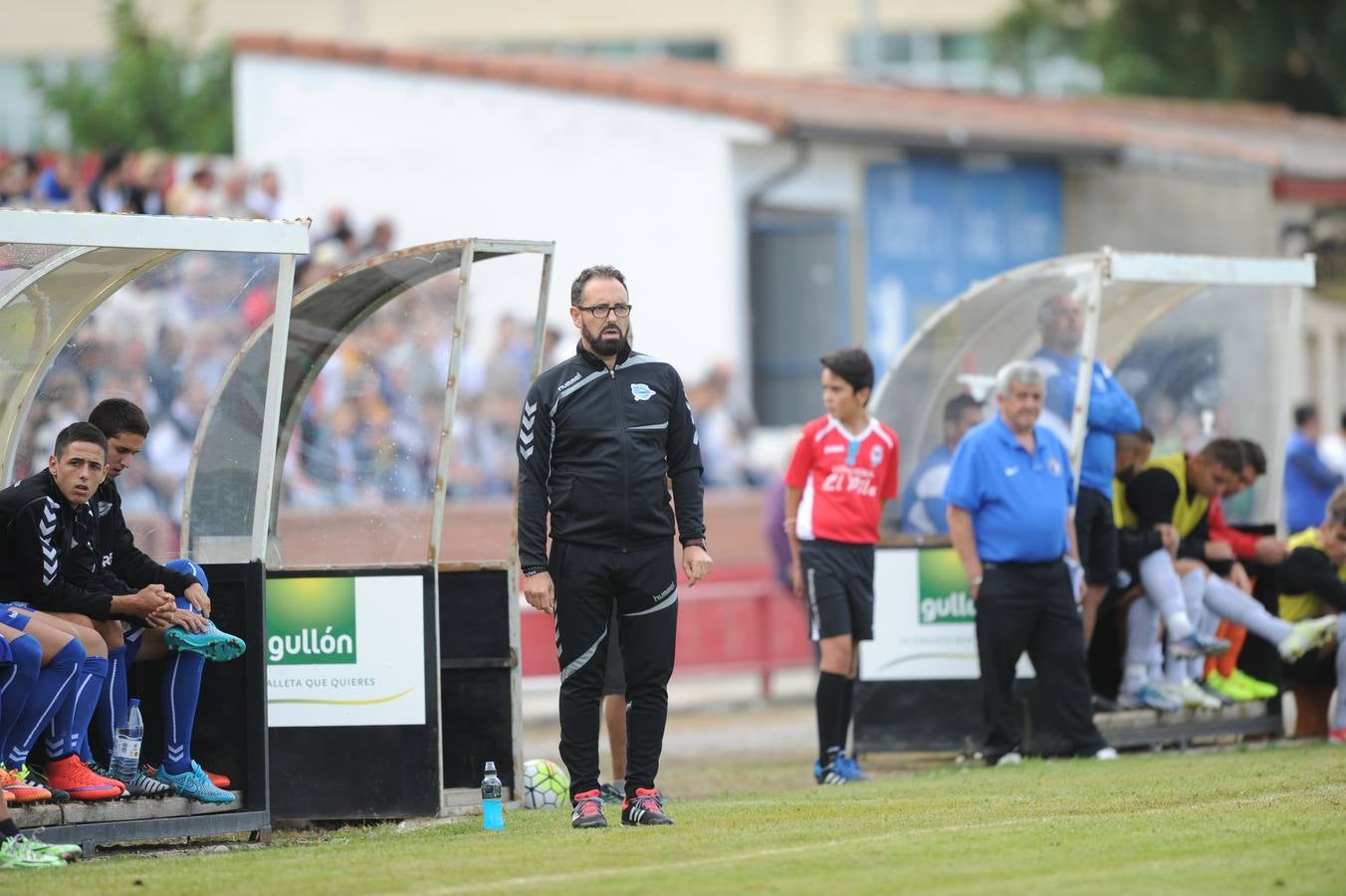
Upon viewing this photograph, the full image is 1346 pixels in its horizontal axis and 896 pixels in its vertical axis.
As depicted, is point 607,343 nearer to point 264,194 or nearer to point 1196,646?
point 1196,646

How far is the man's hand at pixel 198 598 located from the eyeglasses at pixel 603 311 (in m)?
2.08

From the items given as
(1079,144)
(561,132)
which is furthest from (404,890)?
(1079,144)

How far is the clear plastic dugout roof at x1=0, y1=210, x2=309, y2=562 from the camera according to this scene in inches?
380

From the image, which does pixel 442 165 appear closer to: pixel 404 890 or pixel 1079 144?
pixel 1079 144

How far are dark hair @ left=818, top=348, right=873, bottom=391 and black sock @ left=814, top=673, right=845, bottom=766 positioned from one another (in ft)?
5.19

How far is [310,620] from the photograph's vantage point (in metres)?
11.1

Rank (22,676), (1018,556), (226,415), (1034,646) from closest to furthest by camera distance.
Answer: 1. (22,676)
2. (226,415)
3. (1018,556)
4. (1034,646)

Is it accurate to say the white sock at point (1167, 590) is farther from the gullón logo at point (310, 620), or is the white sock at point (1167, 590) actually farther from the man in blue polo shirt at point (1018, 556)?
the gullón logo at point (310, 620)

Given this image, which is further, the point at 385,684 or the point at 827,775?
the point at 827,775

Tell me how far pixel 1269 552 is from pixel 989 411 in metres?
2.06

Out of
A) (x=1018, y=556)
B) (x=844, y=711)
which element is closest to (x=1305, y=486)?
(x=1018, y=556)

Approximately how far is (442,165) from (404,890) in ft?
65.0

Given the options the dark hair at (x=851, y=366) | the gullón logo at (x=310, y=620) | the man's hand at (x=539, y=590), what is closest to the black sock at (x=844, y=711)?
the dark hair at (x=851, y=366)

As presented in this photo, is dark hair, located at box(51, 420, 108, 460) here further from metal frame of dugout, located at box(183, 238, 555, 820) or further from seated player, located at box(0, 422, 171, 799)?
metal frame of dugout, located at box(183, 238, 555, 820)
